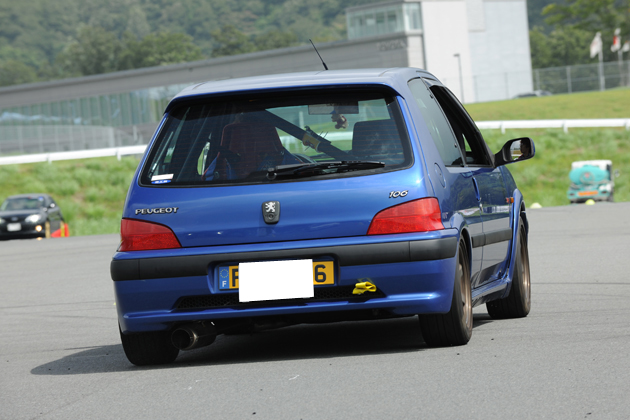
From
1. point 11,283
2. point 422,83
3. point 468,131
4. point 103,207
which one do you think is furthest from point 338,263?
point 103,207

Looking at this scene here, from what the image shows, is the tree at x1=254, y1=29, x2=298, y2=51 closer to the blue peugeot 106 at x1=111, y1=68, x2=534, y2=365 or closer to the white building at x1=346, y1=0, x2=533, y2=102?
the white building at x1=346, y1=0, x2=533, y2=102

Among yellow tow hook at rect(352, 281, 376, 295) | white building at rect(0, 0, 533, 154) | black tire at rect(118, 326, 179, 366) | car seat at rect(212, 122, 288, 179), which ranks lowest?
black tire at rect(118, 326, 179, 366)

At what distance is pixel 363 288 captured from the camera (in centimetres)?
532

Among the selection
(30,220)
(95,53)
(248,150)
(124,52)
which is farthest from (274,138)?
(95,53)

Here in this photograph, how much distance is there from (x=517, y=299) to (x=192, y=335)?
269 cm

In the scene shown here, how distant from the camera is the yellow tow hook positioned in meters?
5.32

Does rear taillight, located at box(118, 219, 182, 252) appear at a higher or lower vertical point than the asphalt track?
higher

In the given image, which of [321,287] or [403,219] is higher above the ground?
[403,219]

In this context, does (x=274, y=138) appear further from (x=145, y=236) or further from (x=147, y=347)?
(x=147, y=347)

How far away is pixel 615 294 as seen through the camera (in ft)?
27.4

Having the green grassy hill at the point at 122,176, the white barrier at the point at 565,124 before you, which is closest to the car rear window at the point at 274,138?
the green grassy hill at the point at 122,176

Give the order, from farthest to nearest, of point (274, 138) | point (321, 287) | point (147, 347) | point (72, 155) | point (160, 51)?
point (160, 51), point (72, 155), point (147, 347), point (274, 138), point (321, 287)

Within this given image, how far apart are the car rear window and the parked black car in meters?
23.6

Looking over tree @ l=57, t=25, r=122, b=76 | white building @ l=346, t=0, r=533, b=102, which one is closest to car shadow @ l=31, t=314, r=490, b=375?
white building @ l=346, t=0, r=533, b=102
